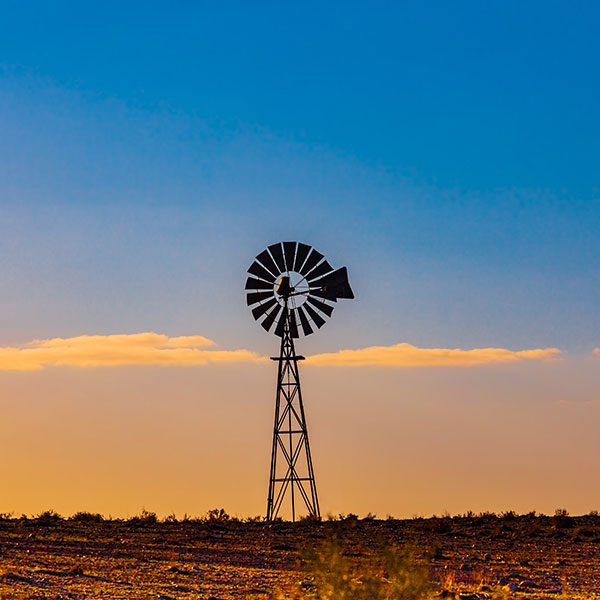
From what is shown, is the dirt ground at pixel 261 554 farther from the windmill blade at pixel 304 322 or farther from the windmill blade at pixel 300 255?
the windmill blade at pixel 300 255

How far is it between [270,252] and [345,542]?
11.1 meters

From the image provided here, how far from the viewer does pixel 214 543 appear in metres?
25.1

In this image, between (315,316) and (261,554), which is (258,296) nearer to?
(315,316)

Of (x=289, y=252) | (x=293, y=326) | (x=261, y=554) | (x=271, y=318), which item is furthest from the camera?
(x=271, y=318)

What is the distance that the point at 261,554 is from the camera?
73.8 feet

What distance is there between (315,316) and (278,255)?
2510 mm

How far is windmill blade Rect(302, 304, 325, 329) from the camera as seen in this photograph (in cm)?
3231

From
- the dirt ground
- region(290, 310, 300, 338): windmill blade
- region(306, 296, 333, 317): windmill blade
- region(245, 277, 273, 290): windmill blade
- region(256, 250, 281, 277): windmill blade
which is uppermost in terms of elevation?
region(256, 250, 281, 277): windmill blade

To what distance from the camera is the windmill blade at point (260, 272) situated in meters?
32.4

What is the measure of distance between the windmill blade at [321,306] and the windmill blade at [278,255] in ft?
4.65

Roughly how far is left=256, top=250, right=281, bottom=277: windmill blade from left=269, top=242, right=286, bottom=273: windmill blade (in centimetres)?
14

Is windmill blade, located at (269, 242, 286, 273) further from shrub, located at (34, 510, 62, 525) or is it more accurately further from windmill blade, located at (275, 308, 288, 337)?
shrub, located at (34, 510, 62, 525)

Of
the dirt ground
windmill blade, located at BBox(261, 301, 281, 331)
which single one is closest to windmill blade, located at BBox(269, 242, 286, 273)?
windmill blade, located at BBox(261, 301, 281, 331)

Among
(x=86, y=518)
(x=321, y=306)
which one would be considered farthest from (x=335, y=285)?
(x=86, y=518)
